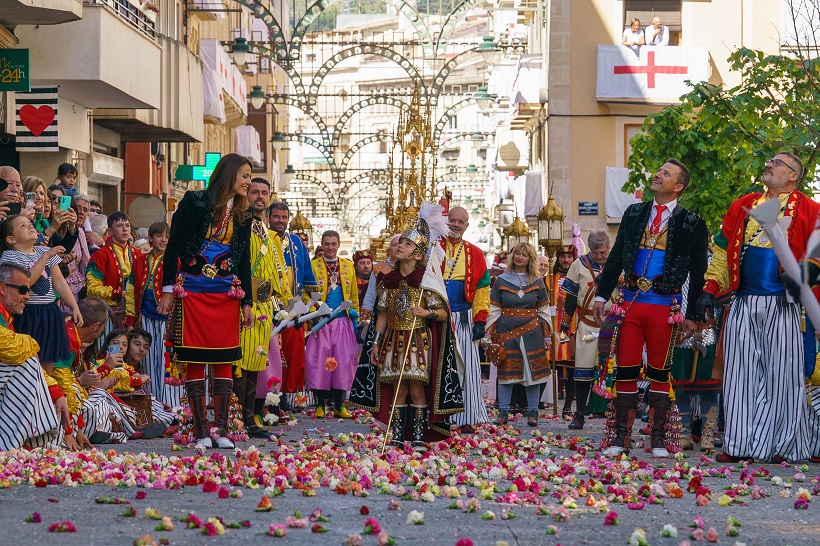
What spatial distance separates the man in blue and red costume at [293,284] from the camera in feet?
45.0

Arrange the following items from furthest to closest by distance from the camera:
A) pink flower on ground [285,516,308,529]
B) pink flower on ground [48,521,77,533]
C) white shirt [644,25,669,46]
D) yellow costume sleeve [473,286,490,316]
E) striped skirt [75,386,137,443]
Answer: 1. white shirt [644,25,669,46]
2. yellow costume sleeve [473,286,490,316]
3. striped skirt [75,386,137,443]
4. pink flower on ground [285,516,308,529]
5. pink flower on ground [48,521,77,533]

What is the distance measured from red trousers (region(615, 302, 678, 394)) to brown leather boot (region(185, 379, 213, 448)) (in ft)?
9.63

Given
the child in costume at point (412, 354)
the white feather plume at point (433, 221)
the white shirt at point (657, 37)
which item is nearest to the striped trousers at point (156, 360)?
the child in costume at point (412, 354)

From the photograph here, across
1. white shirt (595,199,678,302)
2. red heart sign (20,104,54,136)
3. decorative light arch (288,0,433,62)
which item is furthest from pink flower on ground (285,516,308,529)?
decorative light arch (288,0,433,62)

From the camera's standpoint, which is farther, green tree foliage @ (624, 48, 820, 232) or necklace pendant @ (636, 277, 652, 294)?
green tree foliage @ (624, 48, 820, 232)

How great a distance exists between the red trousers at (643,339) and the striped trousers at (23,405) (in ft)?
12.8

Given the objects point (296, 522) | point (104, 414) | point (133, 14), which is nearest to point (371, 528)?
point (296, 522)

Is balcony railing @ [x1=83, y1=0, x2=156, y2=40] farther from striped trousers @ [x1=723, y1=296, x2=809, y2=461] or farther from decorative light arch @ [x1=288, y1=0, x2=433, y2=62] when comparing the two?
striped trousers @ [x1=723, y1=296, x2=809, y2=461]

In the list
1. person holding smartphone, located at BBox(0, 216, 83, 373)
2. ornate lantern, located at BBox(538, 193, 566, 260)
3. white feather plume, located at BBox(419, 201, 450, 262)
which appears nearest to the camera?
person holding smartphone, located at BBox(0, 216, 83, 373)

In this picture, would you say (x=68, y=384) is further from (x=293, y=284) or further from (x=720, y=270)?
(x=720, y=270)

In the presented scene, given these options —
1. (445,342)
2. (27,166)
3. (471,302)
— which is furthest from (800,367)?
(27,166)

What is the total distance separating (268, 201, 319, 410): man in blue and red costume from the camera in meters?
13.7

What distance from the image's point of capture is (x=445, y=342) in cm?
1116

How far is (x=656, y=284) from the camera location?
35.1ft
